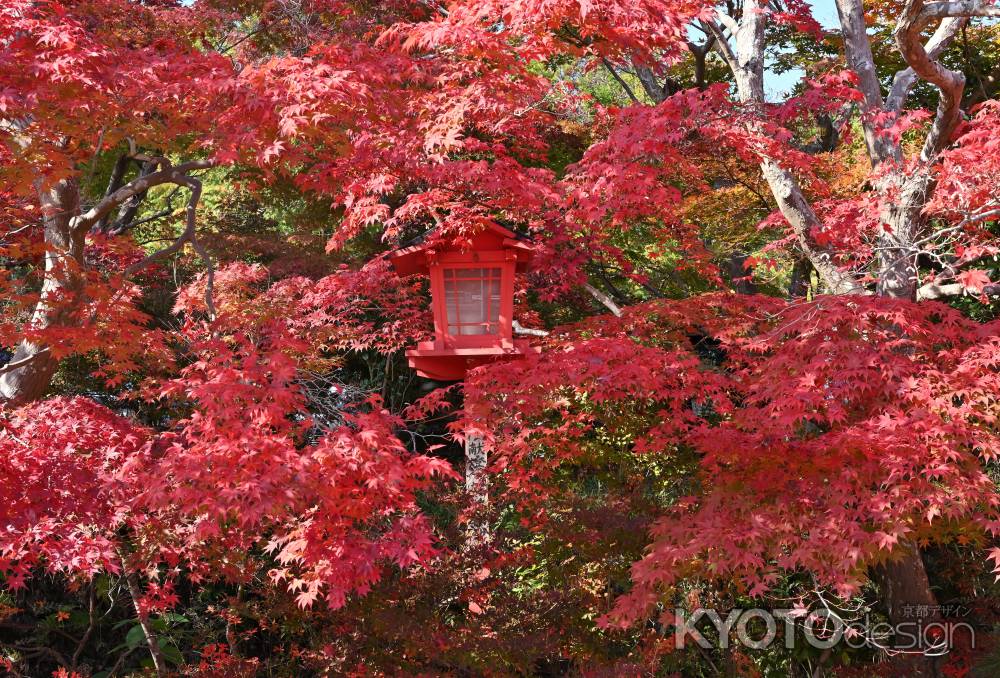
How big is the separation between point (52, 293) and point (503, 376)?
292 cm

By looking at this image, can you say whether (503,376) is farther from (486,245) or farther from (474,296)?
(486,245)

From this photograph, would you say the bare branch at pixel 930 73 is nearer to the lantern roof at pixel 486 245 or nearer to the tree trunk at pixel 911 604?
the lantern roof at pixel 486 245

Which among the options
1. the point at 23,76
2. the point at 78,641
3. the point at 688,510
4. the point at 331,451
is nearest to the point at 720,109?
the point at 688,510

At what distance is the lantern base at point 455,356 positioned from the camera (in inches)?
223

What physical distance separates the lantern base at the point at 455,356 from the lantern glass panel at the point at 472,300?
14 centimetres

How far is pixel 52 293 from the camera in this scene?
5.43m

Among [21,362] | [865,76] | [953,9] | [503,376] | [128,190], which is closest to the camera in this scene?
[953,9]

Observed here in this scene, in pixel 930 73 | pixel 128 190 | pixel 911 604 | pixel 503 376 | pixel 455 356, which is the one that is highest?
pixel 930 73

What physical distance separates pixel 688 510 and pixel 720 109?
275cm

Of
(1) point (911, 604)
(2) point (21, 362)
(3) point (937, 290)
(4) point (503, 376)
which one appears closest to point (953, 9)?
(3) point (937, 290)

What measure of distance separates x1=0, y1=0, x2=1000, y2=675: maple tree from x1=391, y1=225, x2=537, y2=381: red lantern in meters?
0.16

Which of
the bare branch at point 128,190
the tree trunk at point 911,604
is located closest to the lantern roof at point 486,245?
the bare branch at point 128,190

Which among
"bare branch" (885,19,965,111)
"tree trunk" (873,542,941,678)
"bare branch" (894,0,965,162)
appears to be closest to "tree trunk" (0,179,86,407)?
"bare branch" (894,0,965,162)

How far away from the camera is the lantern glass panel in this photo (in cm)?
573
